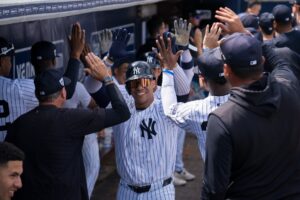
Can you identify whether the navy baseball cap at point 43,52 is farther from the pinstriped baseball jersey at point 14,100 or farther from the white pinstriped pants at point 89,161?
→ the white pinstriped pants at point 89,161

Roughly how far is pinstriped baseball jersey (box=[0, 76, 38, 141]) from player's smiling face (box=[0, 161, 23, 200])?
1.18 metres

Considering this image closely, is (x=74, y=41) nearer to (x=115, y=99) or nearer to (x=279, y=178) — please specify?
(x=115, y=99)

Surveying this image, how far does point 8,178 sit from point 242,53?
127cm

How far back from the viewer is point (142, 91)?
10.9ft

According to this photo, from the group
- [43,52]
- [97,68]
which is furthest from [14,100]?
[97,68]

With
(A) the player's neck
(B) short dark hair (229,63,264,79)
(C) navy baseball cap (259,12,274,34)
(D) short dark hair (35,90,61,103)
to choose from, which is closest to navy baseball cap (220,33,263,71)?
(B) short dark hair (229,63,264,79)

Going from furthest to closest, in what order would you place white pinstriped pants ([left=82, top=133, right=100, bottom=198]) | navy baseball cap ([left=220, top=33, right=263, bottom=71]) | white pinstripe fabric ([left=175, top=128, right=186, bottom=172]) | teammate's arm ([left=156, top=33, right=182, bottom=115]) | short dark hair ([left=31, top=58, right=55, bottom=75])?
1. white pinstripe fabric ([left=175, top=128, right=186, bottom=172])
2. white pinstriped pants ([left=82, top=133, right=100, bottom=198])
3. short dark hair ([left=31, top=58, right=55, bottom=75])
4. teammate's arm ([left=156, top=33, right=182, bottom=115])
5. navy baseball cap ([left=220, top=33, right=263, bottom=71])

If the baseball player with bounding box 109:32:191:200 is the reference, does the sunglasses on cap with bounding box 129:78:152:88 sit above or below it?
above

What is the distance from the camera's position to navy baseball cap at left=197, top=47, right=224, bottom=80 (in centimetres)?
282

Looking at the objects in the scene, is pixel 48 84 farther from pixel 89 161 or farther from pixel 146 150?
pixel 89 161

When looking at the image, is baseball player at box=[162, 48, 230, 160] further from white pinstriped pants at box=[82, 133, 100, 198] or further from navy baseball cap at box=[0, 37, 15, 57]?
white pinstriped pants at box=[82, 133, 100, 198]

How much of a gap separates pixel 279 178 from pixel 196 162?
3.89 meters

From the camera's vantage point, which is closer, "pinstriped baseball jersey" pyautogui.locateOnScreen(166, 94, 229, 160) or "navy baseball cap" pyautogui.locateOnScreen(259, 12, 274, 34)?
"pinstriped baseball jersey" pyautogui.locateOnScreen(166, 94, 229, 160)

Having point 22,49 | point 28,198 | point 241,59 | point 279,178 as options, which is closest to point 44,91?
point 28,198
